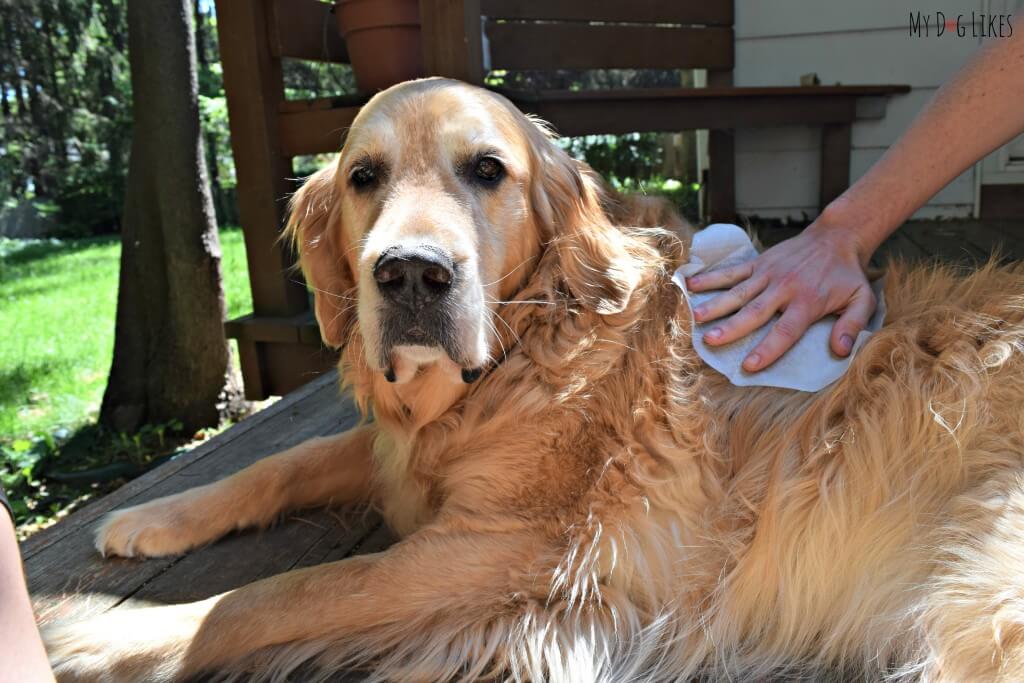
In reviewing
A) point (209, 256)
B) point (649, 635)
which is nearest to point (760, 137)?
point (209, 256)

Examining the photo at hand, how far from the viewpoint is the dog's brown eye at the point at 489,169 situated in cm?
206

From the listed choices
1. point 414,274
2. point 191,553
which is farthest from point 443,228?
point 191,553

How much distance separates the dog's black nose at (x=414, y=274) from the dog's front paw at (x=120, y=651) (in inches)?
33.6

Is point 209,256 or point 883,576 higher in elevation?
point 209,256

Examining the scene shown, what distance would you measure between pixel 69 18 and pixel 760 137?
13.4m

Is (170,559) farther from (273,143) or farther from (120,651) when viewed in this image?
(273,143)

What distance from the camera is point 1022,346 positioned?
5.83ft

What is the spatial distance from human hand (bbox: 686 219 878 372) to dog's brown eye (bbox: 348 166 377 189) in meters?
0.89

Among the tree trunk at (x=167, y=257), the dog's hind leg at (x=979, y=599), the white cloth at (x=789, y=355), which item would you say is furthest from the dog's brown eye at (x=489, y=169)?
the tree trunk at (x=167, y=257)

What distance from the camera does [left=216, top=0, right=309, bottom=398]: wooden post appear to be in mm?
3715

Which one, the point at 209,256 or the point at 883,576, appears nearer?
the point at 883,576

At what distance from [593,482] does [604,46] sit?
4.17 metres

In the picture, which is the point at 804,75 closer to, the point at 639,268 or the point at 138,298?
the point at 639,268

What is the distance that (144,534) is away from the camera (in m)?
2.16
